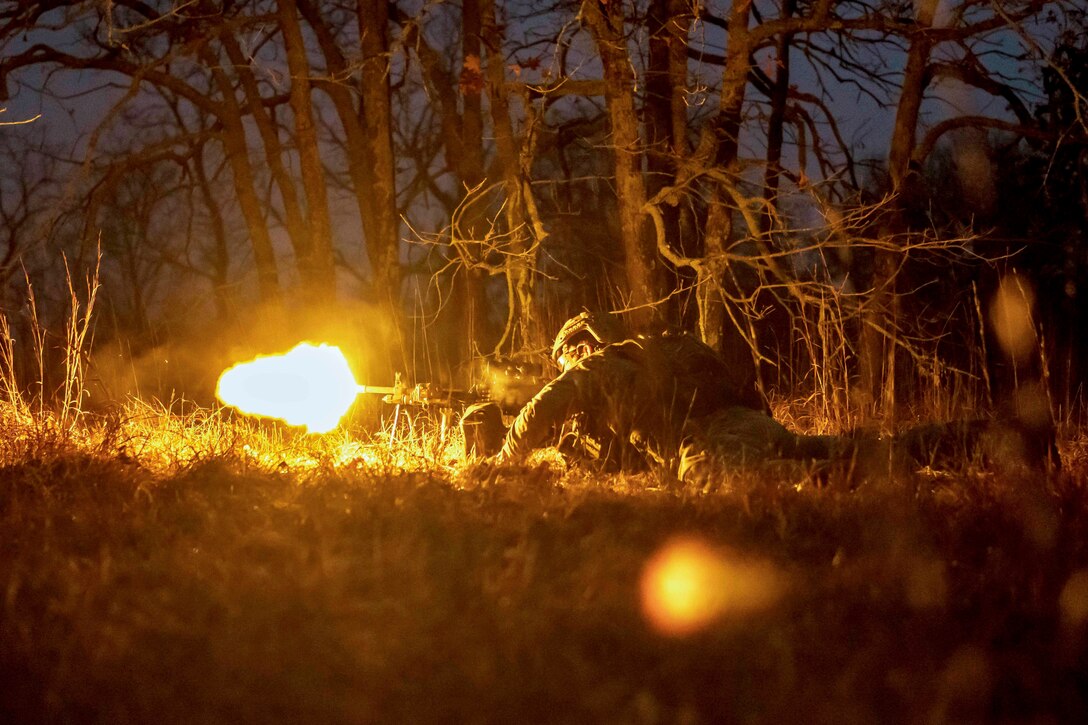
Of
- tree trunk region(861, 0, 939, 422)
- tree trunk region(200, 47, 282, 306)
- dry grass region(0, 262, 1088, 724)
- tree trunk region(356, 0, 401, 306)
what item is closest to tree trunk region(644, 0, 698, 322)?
tree trunk region(861, 0, 939, 422)

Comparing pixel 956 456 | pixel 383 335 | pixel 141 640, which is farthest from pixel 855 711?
pixel 383 335

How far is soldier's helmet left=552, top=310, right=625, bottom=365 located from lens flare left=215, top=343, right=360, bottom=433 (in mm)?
1444

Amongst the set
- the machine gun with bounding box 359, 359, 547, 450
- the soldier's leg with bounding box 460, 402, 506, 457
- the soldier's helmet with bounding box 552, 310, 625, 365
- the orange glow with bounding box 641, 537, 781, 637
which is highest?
the soldier's helmet with bounding box 552, 310, 625, 365

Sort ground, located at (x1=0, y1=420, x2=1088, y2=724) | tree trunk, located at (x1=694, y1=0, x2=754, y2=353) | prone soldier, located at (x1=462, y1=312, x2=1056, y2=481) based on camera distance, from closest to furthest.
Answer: ground, located at (x1=0, y1=420, x2=1088, y2=724) < prone soldier, located at (x1=462, y1=312, x2=1056, y2=481) < tree trunk, located at (x1=694, y1=0, x2=754, y2=353)

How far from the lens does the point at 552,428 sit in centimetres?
624

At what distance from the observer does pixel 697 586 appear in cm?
382

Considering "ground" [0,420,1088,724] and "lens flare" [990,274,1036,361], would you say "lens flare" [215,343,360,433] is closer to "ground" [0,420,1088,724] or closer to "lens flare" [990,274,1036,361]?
"ground" [0,420,1088,724]

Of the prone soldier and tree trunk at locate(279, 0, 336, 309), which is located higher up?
tree trunk at locate(279, 0, 336, 309)

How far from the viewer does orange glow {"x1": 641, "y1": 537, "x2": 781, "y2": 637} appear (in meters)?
3.54

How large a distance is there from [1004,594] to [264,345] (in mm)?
13773

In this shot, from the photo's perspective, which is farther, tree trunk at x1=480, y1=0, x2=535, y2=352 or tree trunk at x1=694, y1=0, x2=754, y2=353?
tree trunk at x1=480, y1=0, x2=535, y2=352

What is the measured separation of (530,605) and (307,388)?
3914 millimetres

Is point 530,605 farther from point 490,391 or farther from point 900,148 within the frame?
point 900,148

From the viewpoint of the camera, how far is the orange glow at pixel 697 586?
3.54 metres
